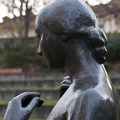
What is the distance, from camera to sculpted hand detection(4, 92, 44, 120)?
2.26 meters

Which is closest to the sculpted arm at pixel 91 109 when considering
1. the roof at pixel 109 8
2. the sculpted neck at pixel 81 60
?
the sculpted neck at pixel 81 60

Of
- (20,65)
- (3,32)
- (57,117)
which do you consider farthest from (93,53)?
(3,32)

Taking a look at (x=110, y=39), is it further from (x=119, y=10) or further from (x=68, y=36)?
(x=68, y=36)

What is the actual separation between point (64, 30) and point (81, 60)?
0.54 ft

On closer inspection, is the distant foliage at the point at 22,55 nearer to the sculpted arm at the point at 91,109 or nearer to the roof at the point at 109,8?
the roof at the point at 109,8

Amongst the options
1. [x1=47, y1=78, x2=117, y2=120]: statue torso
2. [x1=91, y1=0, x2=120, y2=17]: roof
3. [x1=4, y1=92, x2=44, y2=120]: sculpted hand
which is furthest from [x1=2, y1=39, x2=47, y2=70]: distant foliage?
[x1=47, y1=78, x2=117, y2=120]: statue torso

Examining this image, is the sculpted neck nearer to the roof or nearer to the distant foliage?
the distant foliage

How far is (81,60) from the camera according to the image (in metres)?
2.29

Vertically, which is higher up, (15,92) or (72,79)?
(72,79)

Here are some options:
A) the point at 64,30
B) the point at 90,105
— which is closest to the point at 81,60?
the point at 64,30

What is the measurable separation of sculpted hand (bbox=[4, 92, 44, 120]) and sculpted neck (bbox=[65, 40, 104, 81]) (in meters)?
0.22

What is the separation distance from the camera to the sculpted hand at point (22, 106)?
7.42 feet

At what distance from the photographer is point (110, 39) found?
21156 millimetres

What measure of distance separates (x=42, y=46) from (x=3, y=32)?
3893 cm
